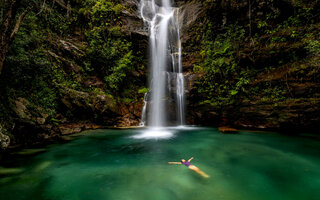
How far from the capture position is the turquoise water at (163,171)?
2750 millimetres

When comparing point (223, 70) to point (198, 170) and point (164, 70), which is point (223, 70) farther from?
point (198, 170)

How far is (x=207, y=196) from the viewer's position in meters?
2.63

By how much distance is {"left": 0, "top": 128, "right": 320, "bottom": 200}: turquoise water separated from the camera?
9.02 ft

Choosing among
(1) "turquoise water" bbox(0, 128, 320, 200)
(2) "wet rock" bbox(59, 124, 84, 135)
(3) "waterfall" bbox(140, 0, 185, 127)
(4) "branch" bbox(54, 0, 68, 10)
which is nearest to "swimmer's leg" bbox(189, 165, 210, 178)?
(1) "turquoise water" bbox(0, 128, 320, 200)

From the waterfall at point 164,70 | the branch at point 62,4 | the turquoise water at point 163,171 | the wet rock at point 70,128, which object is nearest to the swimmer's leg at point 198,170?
the turquoise water at point 163,171

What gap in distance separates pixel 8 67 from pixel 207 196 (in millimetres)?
7865

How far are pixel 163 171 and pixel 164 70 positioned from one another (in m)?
9.02

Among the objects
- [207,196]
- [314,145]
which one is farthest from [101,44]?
[314,145]

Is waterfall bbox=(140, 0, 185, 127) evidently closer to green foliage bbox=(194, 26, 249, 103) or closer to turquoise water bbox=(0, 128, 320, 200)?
green foliage bbox=(194, 26, 249, 103)

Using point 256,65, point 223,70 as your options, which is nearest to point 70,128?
point 223,70

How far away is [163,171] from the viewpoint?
144 inches

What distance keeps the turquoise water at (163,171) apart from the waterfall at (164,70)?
13.8ft

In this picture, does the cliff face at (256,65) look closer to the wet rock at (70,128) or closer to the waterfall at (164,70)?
the waterfall at (164,70)

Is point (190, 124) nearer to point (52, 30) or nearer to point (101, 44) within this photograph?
point (101, 44)
